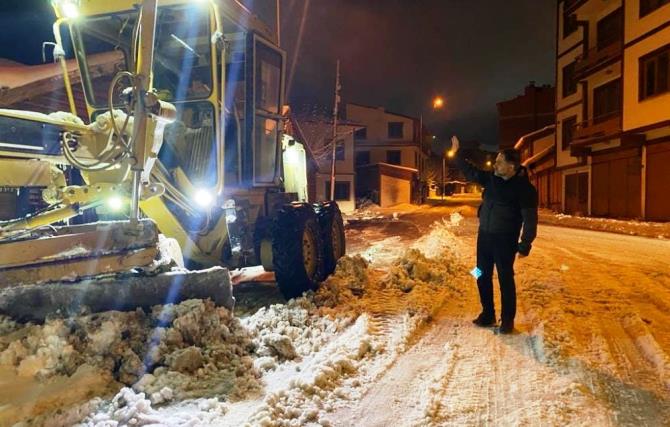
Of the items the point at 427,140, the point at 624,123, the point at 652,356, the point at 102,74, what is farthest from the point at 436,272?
the point at 427,140

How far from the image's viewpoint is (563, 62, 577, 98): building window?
2800cm

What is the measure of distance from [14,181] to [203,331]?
1.82 meters

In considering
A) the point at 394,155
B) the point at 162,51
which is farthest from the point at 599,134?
the point at 394,155

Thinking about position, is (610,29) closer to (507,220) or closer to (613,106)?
(613,106)

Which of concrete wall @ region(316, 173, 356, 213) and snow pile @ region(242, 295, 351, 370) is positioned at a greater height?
concrete wall @ region(316, 173, 356, 213)

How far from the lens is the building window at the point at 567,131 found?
91.6 ft

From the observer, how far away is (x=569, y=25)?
28.2m

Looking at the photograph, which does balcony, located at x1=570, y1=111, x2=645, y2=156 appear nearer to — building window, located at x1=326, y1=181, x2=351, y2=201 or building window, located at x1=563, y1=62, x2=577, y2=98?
building window, located at x1=563, y1=62, x2=577, y2=98

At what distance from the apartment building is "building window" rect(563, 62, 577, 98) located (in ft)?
0.19

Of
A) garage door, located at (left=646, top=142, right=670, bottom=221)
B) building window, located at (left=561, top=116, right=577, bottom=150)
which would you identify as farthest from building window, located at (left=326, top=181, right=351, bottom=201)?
garage door, located at (left=646, top=142, right=670, bottom=221)

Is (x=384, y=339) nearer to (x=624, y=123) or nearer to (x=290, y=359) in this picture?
(x=290, y=359)

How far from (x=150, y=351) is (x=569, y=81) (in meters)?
30.4

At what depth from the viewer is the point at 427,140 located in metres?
69.8

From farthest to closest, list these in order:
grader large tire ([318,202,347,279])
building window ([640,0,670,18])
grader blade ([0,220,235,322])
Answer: building window ([640,0,670,18]) → grader large tire ([318,202,347,279]) → grader blade ([0,220,235,322])
